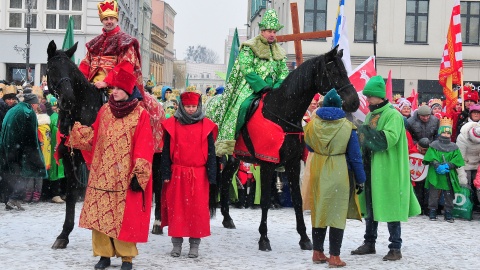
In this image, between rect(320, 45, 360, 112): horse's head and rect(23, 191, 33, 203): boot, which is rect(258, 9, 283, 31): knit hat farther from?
rect(23, 191, 33, 203): boot

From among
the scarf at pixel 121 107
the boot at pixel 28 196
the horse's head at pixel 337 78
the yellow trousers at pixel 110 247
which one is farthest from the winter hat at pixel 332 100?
the boot at pixel 28 196

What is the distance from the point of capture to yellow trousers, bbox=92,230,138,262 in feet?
24.6

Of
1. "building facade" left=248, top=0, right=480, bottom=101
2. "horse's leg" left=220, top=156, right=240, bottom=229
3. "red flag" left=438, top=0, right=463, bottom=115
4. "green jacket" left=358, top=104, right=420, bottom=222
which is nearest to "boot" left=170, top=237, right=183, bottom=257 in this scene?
"green jacket" left=358, top=104, right=420, bottom=222

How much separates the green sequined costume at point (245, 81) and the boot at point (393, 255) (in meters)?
2.28

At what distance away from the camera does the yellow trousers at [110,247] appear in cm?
750

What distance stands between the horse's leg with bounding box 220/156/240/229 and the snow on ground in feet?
0.46

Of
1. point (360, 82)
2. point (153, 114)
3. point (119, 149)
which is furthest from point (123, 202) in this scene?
point (360, 82)

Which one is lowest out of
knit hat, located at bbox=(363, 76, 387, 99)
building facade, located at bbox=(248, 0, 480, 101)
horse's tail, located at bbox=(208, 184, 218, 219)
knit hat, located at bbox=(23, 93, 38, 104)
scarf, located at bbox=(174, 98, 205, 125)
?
horse's tail, located at bbox=(208, 184, 218, 219)

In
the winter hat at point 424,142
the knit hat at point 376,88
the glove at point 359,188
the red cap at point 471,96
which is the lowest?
the glove at point 359,188

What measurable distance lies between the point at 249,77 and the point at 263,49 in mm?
476

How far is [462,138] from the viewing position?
509 inches

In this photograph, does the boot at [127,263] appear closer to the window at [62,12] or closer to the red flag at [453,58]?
the red flag at [453,58]

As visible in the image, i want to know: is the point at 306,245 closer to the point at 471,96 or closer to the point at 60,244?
the point at 60,244

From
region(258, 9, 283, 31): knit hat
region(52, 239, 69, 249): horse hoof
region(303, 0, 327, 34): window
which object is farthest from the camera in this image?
region(303, 0, 327, 34): window
